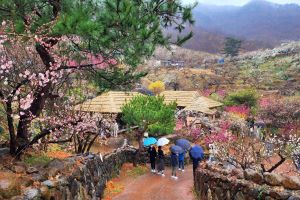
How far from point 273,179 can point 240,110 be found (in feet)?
110

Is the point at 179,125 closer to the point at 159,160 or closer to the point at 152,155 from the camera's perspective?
Answer: the point at 152,155

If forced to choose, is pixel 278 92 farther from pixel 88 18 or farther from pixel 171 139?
pixel 88 18

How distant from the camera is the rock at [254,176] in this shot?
922cm

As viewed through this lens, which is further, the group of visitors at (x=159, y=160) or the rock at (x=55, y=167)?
the group of visitors at (x=159, y=160)

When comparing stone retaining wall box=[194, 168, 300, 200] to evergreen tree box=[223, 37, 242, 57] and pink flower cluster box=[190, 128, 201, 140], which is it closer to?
pink flower cluster box=[190, 128, 201, 140]

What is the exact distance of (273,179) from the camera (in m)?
8.68

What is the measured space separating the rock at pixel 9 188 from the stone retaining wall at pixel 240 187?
5.05 metres

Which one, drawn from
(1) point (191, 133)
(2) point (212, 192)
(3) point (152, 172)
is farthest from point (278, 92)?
(2) point (212, 192)

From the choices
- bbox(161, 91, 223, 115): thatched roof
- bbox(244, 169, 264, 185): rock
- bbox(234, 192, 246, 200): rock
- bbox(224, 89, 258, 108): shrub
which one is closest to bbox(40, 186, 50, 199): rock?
bbox(234, 192, 246, 200): rock

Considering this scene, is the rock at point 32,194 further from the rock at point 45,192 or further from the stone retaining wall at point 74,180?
the rock at point 45,192

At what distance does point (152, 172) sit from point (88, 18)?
14.5 metres

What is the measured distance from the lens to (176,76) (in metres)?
74.6

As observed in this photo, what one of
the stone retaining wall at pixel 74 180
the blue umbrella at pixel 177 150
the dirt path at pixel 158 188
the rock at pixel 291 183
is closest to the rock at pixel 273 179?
the rock at pixel 291 183

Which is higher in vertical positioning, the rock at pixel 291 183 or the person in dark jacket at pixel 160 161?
the rock at pixel 291 183
